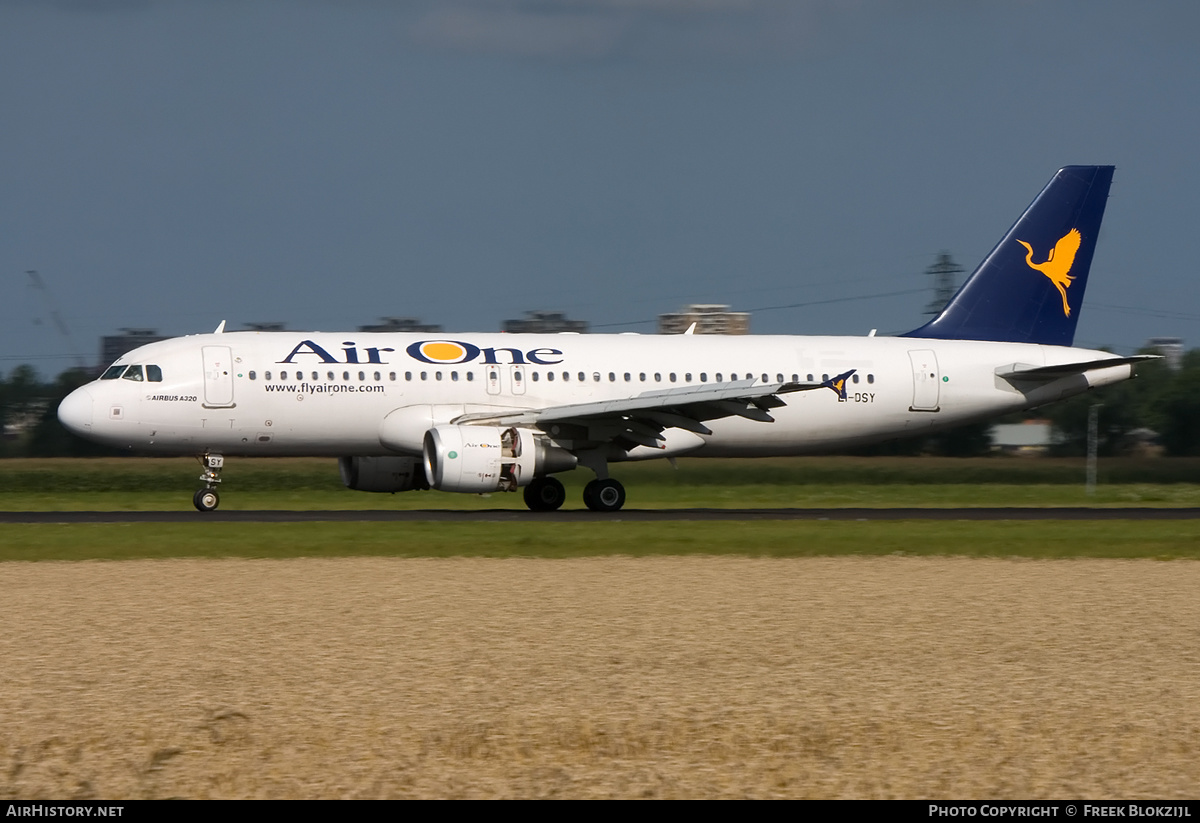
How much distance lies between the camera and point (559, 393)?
30734 millimetres

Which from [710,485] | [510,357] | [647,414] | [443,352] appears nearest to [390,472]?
[443,352]

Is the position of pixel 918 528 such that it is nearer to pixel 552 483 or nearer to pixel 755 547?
pixel 755 547

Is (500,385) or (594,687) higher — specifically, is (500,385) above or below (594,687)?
above

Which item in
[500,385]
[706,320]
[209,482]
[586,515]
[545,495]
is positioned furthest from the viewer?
[706,320]

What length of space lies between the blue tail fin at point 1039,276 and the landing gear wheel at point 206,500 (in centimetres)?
1595

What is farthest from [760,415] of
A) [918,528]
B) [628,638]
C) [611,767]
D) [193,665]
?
[611,767]

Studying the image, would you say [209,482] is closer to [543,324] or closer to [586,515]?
[586,515]

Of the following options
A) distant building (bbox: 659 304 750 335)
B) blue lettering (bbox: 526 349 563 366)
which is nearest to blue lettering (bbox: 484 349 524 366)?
blue lettering (bbox: 526 349 563 366)

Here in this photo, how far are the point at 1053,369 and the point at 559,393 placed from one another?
10.9 meters

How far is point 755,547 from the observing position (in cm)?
2325

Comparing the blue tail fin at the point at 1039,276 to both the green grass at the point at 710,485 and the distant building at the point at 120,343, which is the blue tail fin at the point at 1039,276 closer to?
the green grass at the point at 710,485

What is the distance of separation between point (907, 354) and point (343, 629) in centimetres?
2079

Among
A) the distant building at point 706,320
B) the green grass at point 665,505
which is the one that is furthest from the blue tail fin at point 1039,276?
the distant building at point 706,320

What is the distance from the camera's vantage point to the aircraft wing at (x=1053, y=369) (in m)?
32.2
